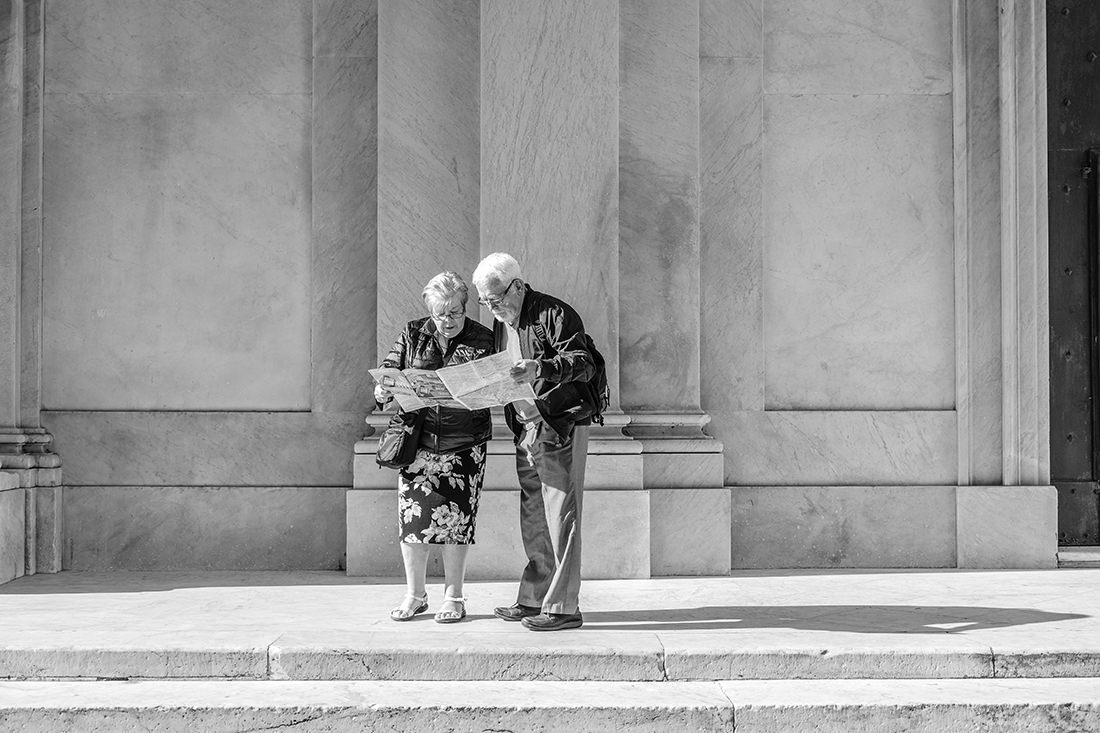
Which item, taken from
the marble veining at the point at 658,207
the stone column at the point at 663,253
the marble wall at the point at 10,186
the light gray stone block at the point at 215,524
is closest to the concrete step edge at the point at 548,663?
the stone column at the point at 663,253

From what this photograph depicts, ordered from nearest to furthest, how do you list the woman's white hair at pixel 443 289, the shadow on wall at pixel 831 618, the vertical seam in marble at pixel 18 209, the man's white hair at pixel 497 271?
the man's white hair at pixel 497 271 → the shadow on wall at pixel 831 618 → the woman's white hair at pixel 443 289 → the vertical seam in marble at pixel 18 209

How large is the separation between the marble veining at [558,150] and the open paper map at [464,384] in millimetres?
2397

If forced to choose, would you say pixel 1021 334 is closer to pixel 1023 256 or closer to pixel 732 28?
pixel 1023 256

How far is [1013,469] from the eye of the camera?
354 inches

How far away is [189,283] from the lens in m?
9.04

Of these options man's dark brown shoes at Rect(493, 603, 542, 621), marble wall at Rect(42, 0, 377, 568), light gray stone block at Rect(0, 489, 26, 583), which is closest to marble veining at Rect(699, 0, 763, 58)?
marble wall at Rect(42, 0, 377, 568)

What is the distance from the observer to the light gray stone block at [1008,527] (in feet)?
29.3

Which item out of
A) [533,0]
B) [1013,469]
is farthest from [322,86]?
[1013,469]

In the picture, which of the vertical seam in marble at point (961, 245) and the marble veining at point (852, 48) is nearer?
the vertical seam in marble at point (961, 245)

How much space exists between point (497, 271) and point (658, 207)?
2.83 meters

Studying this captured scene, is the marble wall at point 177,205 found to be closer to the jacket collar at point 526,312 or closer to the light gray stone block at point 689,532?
the light gray stone block at point 689,532

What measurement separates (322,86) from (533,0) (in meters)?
1.65

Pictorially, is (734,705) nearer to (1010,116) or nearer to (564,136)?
(564,136)

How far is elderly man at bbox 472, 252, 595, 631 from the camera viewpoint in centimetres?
620
